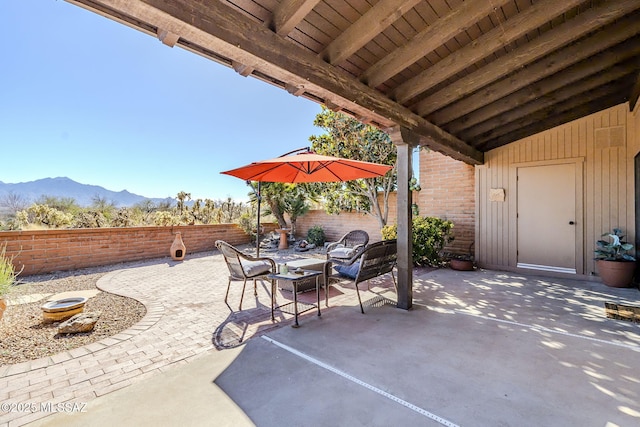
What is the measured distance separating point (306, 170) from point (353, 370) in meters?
3.26

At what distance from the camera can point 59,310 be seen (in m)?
3.30

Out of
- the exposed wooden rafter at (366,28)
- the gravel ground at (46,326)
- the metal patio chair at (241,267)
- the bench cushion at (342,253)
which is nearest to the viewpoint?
the exposed wooden rafter at (366,28)

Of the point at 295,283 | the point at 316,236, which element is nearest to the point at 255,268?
the point at 295,283

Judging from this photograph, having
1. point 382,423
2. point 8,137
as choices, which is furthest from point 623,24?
point 8,137

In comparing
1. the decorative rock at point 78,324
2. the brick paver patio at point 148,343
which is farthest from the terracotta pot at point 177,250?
the decorative rock at point 78,324

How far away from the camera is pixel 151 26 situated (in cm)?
192

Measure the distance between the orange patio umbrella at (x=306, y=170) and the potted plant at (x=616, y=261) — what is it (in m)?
4.14

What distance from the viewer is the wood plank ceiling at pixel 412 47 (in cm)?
208

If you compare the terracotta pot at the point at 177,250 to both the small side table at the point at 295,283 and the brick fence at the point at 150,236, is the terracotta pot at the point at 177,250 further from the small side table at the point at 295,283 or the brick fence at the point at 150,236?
the small side table at the point at 295,283

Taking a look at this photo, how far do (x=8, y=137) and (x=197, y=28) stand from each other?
33.2 meters

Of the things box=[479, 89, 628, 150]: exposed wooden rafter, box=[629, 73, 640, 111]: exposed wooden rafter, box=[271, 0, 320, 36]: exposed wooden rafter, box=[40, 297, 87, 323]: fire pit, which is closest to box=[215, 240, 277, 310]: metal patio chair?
box=[40, 297, 87, 323]: fire pit

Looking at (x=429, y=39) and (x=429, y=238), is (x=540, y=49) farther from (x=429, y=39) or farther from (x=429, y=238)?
(x=429, y=238)

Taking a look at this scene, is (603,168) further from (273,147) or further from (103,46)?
(273,147)

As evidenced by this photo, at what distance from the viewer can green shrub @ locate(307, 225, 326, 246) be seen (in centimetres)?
1058
